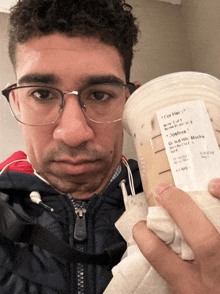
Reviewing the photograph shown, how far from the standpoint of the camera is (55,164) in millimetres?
767

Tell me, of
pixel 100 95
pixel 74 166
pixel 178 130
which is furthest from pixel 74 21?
pixel 178 130

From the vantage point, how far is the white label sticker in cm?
41

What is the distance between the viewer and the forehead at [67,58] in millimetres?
762

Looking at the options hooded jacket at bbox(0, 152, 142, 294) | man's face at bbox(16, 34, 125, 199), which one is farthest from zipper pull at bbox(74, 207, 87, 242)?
man's face at bbox(16, 34, 125, 199)

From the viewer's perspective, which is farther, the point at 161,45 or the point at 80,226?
the point at 161,45

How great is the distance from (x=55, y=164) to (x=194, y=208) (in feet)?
1.63

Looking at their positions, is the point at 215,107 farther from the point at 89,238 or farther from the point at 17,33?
the point at 17,33

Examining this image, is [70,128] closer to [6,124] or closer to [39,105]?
[39,105]

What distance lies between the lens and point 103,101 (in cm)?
84

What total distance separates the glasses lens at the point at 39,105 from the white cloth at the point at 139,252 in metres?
0.40

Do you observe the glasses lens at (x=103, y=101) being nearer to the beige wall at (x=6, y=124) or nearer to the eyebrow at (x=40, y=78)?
the eyebrow at (x=40, y=78)

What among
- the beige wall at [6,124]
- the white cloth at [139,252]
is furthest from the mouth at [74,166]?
the beige wall at [6,124]

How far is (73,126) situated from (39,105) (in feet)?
0.67

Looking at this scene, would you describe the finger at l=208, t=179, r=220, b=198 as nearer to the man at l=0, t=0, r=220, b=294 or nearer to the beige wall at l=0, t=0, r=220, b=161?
the man at l=0, t=0, r=220, b=294
